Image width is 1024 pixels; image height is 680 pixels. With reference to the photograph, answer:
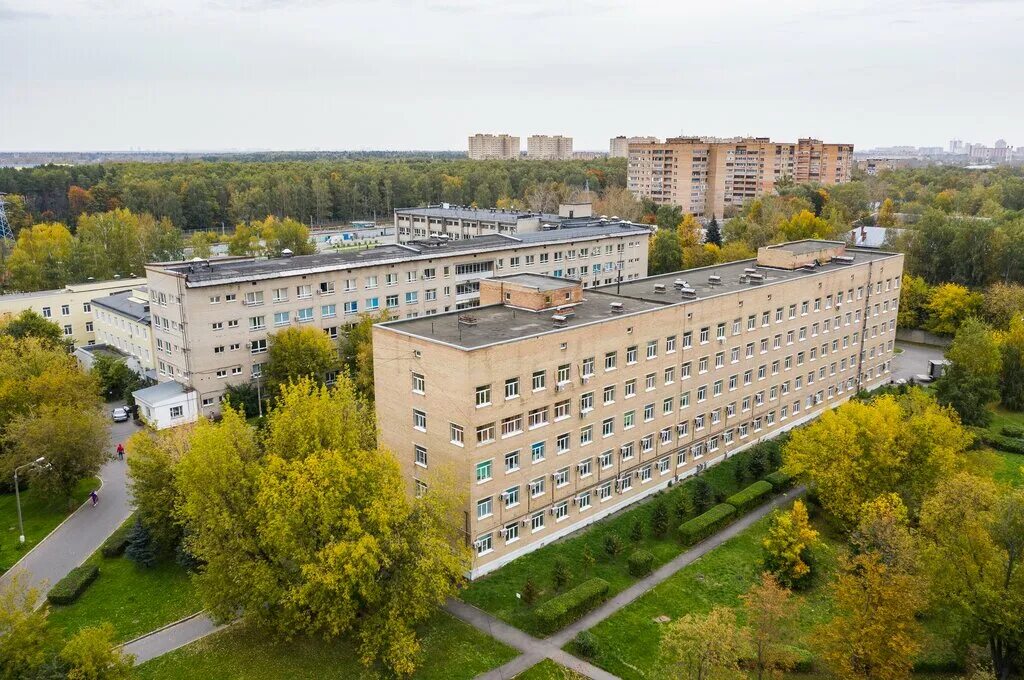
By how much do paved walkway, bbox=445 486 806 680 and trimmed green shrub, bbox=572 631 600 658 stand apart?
37 cm

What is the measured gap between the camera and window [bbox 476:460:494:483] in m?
31.4

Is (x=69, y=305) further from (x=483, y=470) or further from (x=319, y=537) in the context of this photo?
(x=319, y=537)

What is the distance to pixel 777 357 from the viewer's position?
47.7 metres

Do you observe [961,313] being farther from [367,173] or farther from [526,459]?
[367,173]

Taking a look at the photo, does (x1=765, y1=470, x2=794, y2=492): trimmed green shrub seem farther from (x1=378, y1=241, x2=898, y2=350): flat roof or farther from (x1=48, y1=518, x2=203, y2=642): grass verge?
(x1=48, y1=518, x2=203, y2=642): grass verge

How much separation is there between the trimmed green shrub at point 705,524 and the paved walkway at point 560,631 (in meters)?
0.49

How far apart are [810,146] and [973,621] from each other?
16739 centimetres

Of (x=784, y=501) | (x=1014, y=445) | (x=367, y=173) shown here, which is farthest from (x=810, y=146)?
(x=784, y=501)

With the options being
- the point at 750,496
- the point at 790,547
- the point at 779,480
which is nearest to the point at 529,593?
the point at 790,547

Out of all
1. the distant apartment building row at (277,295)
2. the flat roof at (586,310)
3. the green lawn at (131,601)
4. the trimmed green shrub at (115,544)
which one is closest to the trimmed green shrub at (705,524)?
the flat roof at (586,310)

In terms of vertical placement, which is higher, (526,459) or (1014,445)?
(526,459)

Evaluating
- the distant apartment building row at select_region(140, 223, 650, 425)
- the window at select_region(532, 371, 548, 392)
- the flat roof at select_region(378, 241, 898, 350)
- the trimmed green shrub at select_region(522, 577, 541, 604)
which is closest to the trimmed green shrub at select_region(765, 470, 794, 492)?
the flat roof at select_region(378, 241, 898, 350)

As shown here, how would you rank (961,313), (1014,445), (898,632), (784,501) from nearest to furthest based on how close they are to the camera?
(898,632)
(784,501)
(1014,445)
(961,313)

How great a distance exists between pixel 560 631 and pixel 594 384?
11910 millimetres
